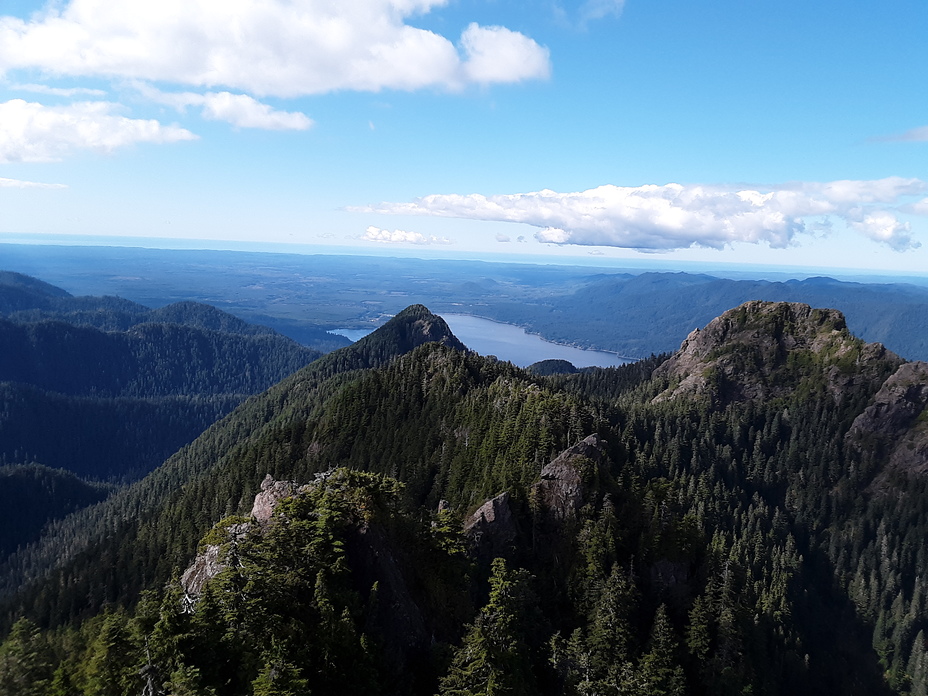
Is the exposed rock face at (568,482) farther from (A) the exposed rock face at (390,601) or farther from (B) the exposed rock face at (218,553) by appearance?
(B) the exposed rock face at (218,553)

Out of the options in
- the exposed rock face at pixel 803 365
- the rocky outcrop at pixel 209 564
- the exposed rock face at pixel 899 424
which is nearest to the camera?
the rocky outcrop at pixel 209 564

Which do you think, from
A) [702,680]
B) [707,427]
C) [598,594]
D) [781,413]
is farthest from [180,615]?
[781,413]

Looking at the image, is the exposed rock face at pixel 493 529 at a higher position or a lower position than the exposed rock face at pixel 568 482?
lower

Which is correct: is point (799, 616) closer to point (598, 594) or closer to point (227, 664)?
point (598, 594)

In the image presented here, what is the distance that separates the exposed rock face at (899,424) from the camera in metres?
153

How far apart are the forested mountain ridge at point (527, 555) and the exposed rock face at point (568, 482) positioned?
0.28m

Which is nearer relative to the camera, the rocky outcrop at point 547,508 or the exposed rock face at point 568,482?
the rocky outcrop at point 547,508

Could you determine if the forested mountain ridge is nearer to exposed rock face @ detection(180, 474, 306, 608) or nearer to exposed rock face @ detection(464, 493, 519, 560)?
exposed rock face @ detection(464, 493, 519, 560)

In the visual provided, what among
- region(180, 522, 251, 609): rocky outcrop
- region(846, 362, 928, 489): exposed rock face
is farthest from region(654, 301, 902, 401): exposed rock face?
region(180, 522, 251, 609): rocky outcrop

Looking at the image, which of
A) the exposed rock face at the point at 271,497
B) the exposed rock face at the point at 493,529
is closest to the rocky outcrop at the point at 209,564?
the exposed rock face at the point at 271,497

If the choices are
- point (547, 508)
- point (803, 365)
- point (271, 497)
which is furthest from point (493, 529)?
point (803, 365)

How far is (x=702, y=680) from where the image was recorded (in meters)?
57.2

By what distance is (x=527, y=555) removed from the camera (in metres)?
66.8

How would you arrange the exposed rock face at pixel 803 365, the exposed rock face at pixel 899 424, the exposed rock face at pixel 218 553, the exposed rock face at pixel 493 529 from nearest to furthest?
1. the exposed rock face at pixel 218 553
2. the exposed rock face at pixel 493 529
3. the exposed rock face at pixel 899 424
4. the exposed rock face at pixel 803 365
